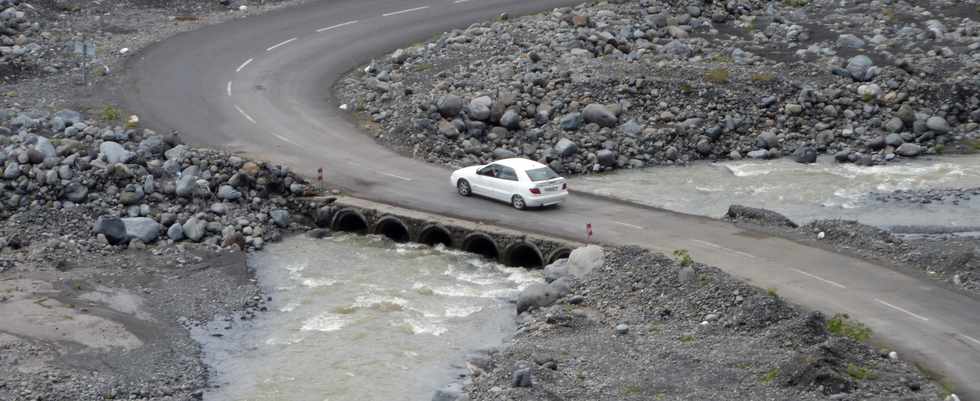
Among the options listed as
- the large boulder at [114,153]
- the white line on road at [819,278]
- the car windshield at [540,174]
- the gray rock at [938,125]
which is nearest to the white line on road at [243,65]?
the large boulder at [114,153]

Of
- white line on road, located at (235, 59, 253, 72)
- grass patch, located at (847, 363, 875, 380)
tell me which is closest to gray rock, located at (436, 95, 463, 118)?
white line on road, located at (235, 59, 253, 72)

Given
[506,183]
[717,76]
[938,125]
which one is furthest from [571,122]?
[938,125]

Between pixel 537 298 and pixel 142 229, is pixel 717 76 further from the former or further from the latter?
pixel 142 229

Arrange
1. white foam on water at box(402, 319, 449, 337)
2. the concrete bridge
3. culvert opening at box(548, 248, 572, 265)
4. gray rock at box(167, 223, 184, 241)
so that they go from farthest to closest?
gray rock at box(167, 223, 184, 241) → the concrete bridge → culvert opening at box(548, 248, 572, 265) → white foam on water at box(402, 319, 449, 337)

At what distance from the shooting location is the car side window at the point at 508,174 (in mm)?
42812

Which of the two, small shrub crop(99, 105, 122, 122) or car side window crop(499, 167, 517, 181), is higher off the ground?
car side window crop(499, 167, 517, 181)

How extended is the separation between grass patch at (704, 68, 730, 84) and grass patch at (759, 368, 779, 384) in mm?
25045

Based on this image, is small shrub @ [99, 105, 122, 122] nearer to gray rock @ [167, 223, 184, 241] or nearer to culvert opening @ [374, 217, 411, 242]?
gray rock @ [167, 223, 184, 241]

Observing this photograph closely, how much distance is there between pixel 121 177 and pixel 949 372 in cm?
2563

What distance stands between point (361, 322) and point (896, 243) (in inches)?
578

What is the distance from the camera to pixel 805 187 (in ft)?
156

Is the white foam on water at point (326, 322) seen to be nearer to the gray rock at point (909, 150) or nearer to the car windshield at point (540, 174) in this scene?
the car windshield at point (540, 174)

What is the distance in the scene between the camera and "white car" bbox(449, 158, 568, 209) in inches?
1665

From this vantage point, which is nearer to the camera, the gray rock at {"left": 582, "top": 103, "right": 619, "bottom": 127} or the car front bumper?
the car front bumper
